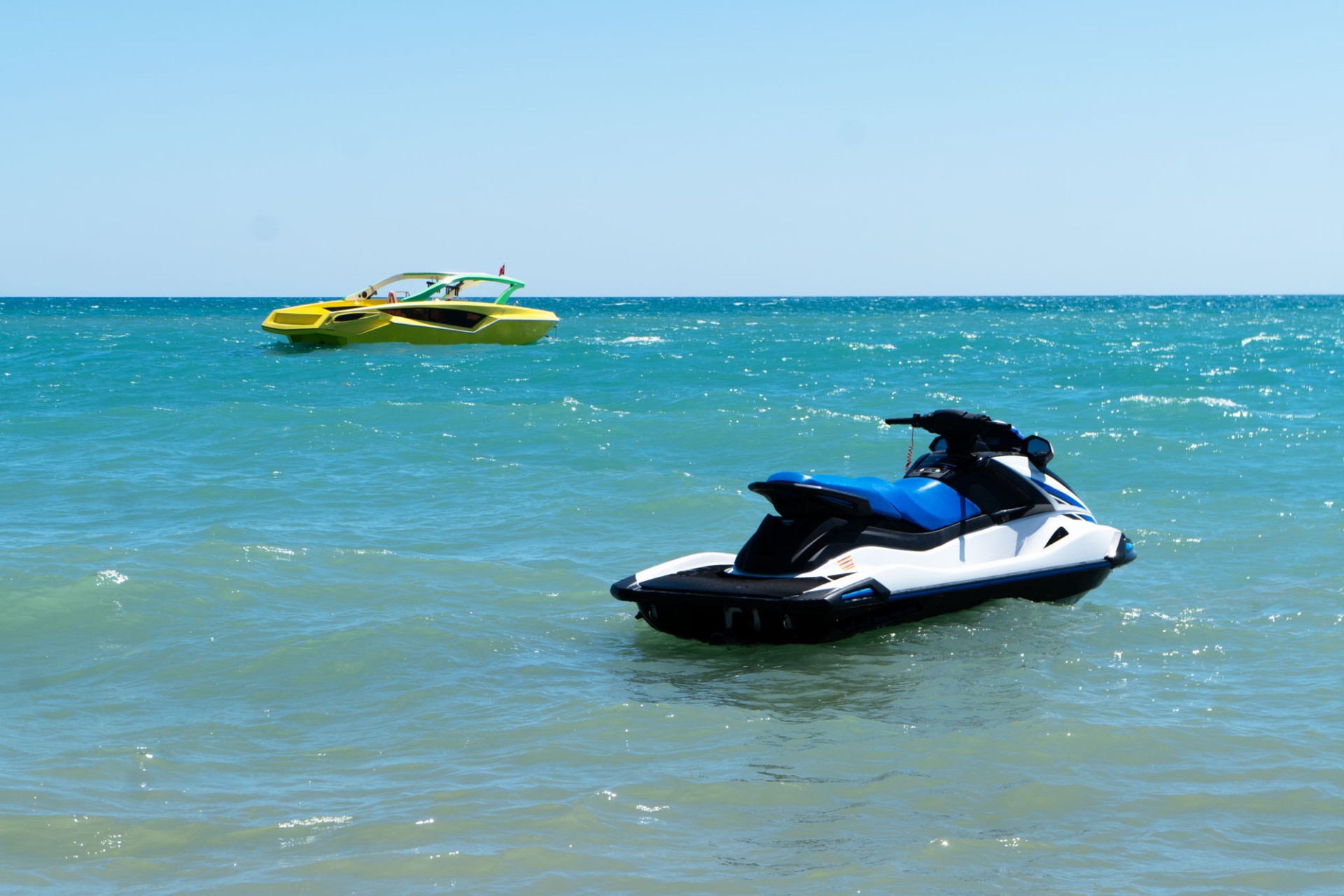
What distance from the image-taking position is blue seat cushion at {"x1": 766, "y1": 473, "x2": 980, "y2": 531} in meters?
6.91

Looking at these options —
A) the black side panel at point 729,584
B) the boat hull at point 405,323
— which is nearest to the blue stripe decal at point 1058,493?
the black side panel at point 729,584

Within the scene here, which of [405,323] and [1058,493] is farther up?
[405,323]

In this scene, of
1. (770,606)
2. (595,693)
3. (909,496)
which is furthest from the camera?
(909,496)

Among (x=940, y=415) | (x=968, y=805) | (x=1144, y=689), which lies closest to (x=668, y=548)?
(x=940, y=415)

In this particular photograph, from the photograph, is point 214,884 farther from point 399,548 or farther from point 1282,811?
point 399,548

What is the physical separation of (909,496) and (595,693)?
2.13 m

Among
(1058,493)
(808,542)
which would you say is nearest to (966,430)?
(1058,493)

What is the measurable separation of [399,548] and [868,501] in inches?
161

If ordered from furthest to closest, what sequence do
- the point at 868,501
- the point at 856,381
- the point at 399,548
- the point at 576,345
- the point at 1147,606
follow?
the point at 576,345 < the point at 856,381 < the point at 399,548 < the point at 1147,606 < the point at 868,501

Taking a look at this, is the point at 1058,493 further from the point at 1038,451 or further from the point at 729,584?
the point at 729,584

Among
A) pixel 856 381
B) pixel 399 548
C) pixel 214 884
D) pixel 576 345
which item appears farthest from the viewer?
pixel 576 345

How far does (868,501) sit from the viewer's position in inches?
273

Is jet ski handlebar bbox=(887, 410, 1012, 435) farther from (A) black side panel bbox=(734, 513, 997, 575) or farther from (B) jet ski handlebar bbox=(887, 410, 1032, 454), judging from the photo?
(A) black side panel bbox=(734, 513, 997, 575)

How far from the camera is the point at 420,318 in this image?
109ft
